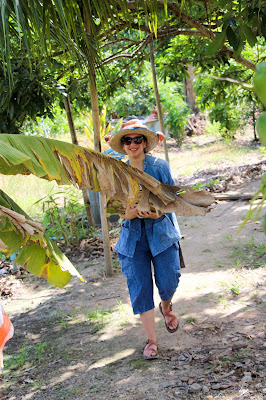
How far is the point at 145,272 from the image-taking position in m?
3.31

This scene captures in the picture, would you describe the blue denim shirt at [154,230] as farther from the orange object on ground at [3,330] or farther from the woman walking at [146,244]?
the orange object on ground at [3,330]

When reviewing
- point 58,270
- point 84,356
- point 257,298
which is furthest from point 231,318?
point 58,270

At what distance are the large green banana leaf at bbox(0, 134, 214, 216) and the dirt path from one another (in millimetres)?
446

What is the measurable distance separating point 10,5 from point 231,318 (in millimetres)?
3046

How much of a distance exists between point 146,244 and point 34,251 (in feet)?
2.89

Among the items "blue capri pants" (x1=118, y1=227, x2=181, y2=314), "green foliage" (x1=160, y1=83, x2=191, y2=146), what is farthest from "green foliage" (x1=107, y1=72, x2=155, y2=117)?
"blue capri pants" (x1=118, y1=227, x2=181, y2=314)

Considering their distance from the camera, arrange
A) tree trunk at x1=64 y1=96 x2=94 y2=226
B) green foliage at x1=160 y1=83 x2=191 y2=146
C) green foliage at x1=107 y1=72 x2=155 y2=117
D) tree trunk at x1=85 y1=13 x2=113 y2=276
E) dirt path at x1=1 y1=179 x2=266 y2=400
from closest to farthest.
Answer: dirt path at x1=1 y1=179 x2=266 y2=400 < tree trunk at x1=85 y1=13 x2=113 y2=276 < tree trunk at x1=64 y1=96 x2=94 y2=226 < green foliage at x1=160 y1=83 x2=191 y2=146 < green foliage at x1=107 y1=72 x2=155 y2=117

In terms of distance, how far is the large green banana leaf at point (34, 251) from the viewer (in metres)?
2.50

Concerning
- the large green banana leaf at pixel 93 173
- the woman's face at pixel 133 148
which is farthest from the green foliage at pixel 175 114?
the large green banana leaf at pixel 93 173

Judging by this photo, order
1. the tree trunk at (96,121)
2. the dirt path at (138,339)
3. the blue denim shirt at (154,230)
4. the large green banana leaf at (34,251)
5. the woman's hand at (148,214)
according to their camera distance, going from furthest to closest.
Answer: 1. the tree trunk at (96,121)
2. the blue denim shirt at (154,230)
3. the woman's hand at (148,214)
4. the dirt path at (138,339)
5. the large green banana leaf at (34,251)

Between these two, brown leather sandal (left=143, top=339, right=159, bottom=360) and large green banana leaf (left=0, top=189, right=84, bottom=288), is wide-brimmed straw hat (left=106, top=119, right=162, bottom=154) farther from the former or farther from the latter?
brown leather sandal (left=143, top=339, right=159, bottom=360)

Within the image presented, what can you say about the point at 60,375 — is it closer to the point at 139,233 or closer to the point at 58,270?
the point at 58,270

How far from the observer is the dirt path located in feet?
9.63

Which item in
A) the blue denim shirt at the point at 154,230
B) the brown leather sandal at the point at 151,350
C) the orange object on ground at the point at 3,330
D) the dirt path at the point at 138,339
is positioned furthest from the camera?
the brown leather sandal at the point at 151,350
